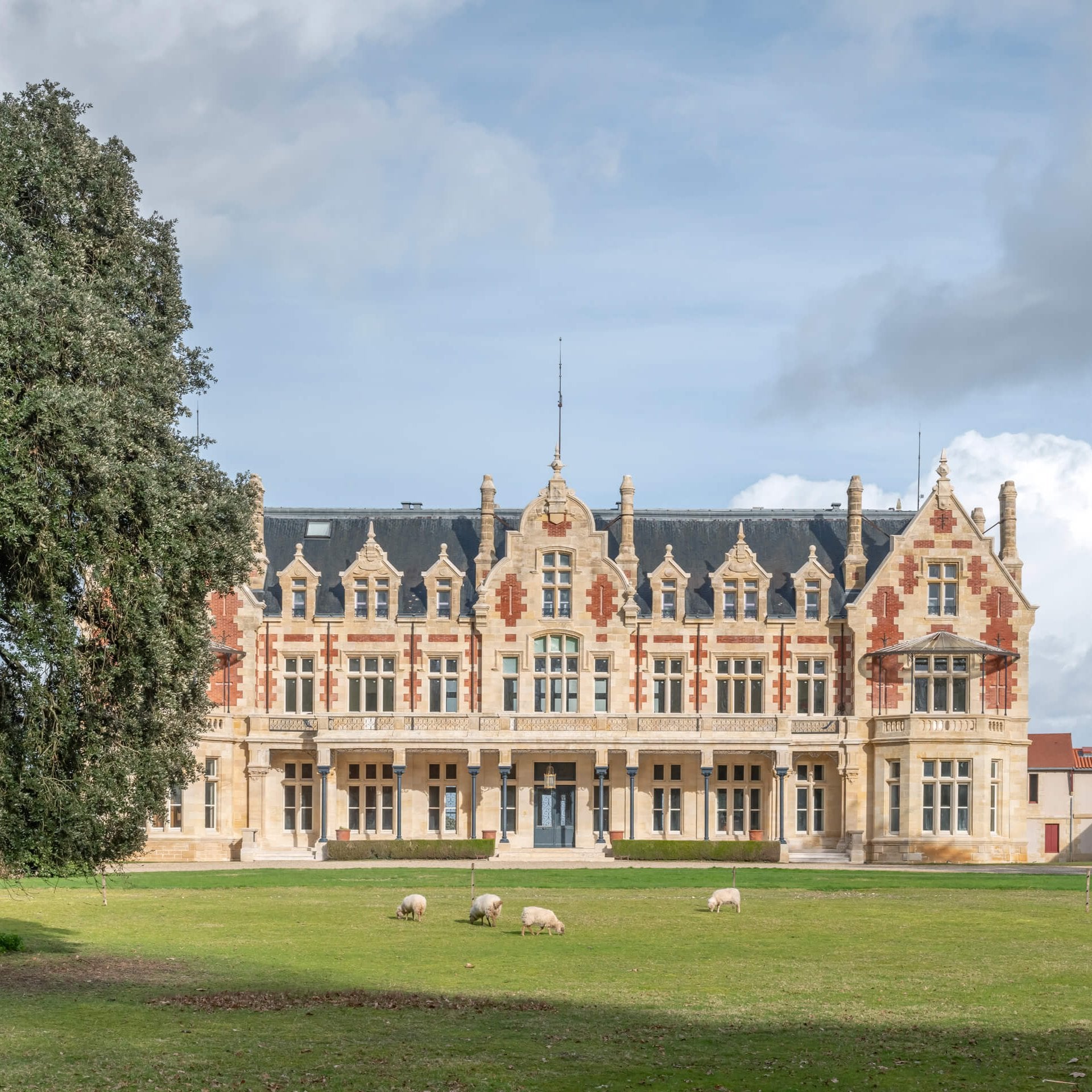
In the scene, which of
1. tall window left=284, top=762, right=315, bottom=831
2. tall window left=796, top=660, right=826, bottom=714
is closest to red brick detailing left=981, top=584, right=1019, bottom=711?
tall window left=796, top=660, right=826, bottom=714

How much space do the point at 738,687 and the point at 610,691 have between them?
16.3 feet

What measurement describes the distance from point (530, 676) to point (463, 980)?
38417 millimetres

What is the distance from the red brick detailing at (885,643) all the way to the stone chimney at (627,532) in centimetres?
928

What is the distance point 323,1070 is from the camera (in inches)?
672

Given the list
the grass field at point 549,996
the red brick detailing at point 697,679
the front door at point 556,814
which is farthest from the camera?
the red brick detailing at point 697,679

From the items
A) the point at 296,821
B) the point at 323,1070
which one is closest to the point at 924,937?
the point at 323,1070

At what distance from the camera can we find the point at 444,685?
6206cm

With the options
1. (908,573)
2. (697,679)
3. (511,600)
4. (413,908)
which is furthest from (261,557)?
(413,908)

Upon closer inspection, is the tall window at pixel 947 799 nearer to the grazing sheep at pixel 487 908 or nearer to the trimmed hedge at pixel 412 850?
the trimmed hedge at pixel 412 850

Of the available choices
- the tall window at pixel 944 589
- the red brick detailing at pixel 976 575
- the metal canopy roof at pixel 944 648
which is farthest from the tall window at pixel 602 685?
the red brick detailing at pixel 976 575

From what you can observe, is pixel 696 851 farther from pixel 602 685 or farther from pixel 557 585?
pixel 557 585

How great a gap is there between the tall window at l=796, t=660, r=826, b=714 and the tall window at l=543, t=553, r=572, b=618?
30.2 ft

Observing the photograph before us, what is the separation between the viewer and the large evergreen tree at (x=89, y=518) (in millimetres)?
22203

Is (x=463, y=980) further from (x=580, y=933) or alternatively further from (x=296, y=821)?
(x=296, y=821)
